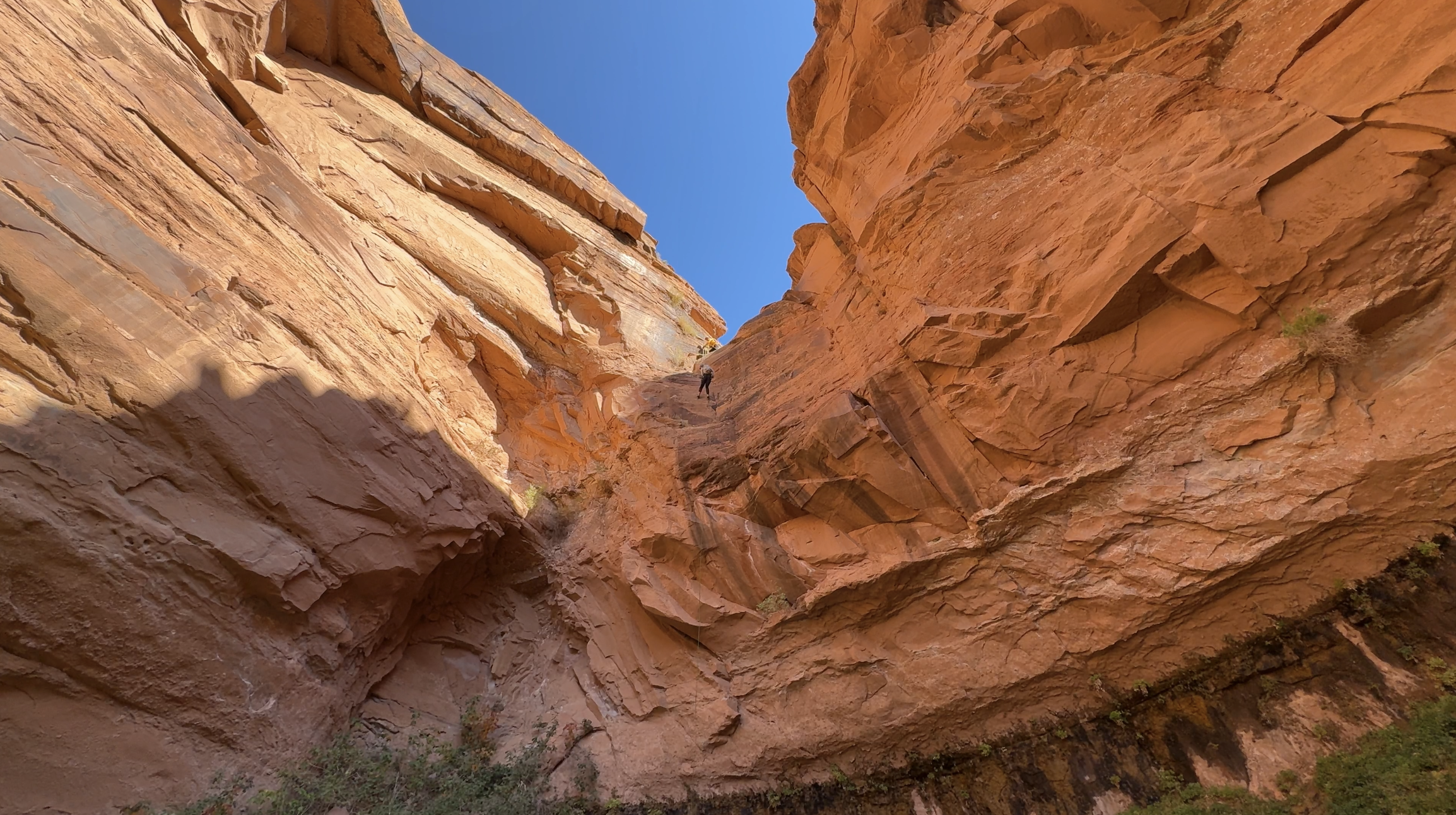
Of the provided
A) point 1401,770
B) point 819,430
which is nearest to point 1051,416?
point 819,430

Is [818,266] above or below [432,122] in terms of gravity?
below

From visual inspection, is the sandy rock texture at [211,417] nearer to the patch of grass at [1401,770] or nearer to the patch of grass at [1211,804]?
the patch of grass at [1211,804]

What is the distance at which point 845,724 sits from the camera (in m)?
9.04

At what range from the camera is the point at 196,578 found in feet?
27.6

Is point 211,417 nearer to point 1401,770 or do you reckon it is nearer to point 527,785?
point 527,785

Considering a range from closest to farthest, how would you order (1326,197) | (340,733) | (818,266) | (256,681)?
(1326,197)
(256,681)
(340,733)
(818,266)

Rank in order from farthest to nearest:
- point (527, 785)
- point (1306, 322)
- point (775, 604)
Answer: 1. point (775, 604)
2. point (527, 785)
3. point (1306, 322)

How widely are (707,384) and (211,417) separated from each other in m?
9.75

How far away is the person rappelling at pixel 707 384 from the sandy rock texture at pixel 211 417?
2.25m

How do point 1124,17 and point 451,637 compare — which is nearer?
point 1124,17

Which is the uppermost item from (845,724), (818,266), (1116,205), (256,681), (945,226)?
(818,266)

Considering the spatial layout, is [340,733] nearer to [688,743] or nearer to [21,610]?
[21,610]

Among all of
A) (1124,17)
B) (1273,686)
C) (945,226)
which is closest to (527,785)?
(1273,686)

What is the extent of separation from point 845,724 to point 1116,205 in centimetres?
855
